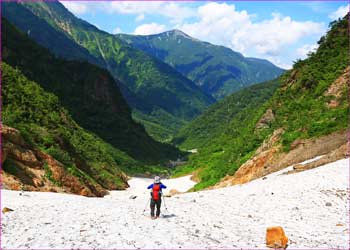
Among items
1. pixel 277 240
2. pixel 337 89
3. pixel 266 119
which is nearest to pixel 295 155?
pixel 337 89

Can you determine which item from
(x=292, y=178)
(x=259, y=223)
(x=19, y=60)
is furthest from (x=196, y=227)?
(x=19, y=60)

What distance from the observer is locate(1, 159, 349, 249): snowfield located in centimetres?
1220

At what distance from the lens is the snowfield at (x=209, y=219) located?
12203 mm

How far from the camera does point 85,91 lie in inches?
4801

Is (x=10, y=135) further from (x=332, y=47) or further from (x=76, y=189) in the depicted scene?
(x=332, y=47)

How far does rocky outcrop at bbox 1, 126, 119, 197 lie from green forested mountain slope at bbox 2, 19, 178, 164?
6196cm

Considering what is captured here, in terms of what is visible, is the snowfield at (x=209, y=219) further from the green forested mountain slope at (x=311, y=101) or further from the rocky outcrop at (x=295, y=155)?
the green forested mountain slope at (x=311, y=101)

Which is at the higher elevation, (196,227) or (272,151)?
(272,151)

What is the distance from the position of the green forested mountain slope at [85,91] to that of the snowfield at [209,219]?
77.4 m

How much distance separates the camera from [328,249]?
13281 millimetres

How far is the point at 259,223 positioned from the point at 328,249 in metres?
3.80

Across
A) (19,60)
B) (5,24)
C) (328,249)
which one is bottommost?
(328,249)

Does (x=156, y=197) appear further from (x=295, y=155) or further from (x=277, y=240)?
(x=295, y=155)

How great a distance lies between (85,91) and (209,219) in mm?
110634
